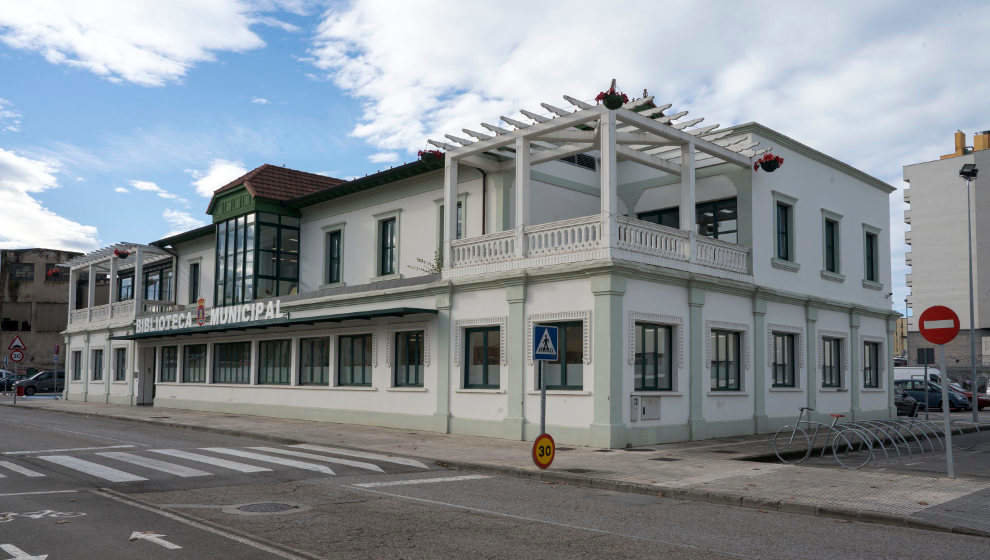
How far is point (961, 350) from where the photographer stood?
78312 mm

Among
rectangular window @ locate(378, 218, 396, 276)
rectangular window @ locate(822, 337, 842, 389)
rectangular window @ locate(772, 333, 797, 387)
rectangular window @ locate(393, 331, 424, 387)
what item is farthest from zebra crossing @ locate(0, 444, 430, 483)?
rectangular window @ locate(822, 337, 842, 389)

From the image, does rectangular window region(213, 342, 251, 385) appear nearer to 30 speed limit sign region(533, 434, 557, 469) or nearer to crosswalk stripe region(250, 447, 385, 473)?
crosswalk stripe region(250, 447, 385, 473)

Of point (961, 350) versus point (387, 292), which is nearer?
point (387, 292)

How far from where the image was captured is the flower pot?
1725 cm

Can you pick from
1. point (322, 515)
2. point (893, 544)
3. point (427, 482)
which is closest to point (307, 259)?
point (427, 482)

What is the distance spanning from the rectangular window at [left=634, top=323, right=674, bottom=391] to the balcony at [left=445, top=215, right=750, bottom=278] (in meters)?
1.57

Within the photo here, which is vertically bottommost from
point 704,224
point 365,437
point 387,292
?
point 365,437

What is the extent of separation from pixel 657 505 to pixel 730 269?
11.3 metres

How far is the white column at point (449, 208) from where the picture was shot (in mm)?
21156

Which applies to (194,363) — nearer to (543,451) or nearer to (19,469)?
(19,469)

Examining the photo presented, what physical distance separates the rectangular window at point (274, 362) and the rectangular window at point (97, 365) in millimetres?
15967

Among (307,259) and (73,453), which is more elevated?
(307,259)

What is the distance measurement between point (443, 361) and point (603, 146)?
277 inches

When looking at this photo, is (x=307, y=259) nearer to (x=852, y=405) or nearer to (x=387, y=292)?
(x=387, y=292)
